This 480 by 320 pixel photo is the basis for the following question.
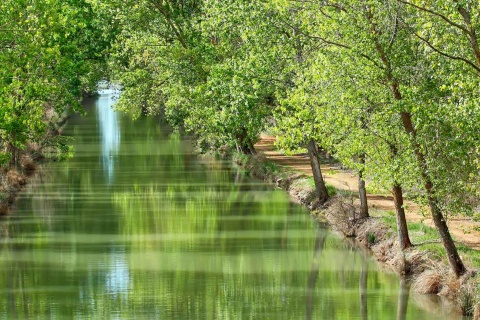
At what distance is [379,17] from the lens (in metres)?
24.3

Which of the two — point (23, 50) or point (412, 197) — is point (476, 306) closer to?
point (412, 197)

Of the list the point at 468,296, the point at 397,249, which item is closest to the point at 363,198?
the point at 397,249

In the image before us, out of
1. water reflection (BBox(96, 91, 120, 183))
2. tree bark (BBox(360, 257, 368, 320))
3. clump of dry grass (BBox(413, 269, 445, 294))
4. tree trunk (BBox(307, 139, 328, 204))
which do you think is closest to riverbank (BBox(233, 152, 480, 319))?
clump of dry grass (BBox(413, 269, 445, 294))

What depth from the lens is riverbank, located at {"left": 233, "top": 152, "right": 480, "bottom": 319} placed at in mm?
23823

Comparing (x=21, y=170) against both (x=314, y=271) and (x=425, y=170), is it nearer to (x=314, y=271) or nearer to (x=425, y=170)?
(x=314, y=271)

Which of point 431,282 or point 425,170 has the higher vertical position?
point 425,170

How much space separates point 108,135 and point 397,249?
50868 mm

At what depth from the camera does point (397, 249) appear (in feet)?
94.8

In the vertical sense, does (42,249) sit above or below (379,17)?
below

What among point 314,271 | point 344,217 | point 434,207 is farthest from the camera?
point 344,217

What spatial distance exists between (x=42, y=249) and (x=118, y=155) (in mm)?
30012

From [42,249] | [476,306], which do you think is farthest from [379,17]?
[42,249]

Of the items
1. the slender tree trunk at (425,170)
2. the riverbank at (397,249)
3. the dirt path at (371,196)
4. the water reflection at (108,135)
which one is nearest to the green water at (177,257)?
the riverbank at (397,249)

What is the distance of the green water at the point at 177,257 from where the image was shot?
25.0m
